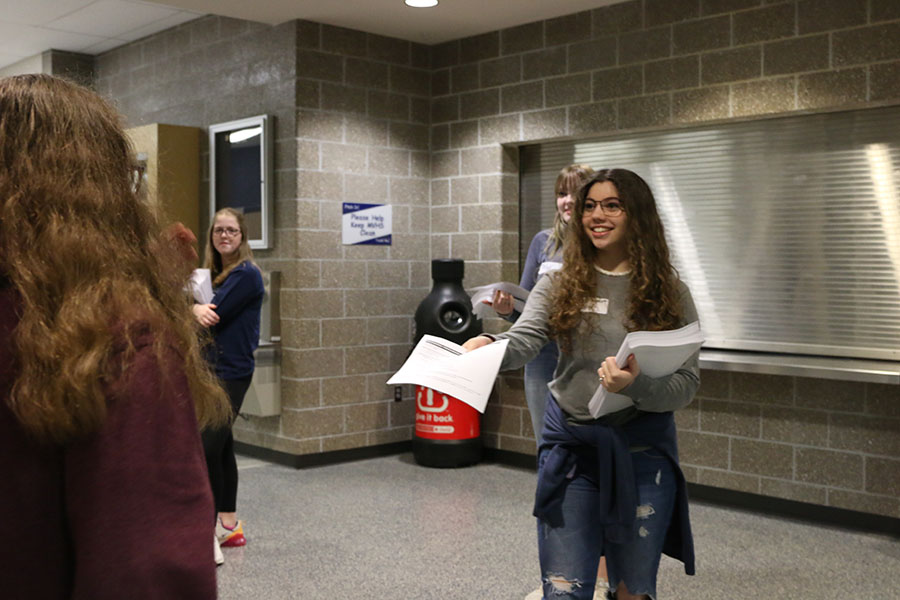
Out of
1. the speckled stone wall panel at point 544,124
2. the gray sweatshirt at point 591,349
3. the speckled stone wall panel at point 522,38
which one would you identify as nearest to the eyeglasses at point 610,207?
the gray sweatshirt at point 591,349

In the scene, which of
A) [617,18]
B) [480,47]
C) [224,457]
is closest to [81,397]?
[224,457]

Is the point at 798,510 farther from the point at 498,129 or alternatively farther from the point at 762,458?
the point at 498,129

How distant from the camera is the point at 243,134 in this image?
19.0 ft

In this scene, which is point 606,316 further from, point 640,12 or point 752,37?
point 640,12

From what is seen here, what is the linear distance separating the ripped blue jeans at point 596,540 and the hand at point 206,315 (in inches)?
73.9

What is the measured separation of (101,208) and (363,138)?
500 centimetres

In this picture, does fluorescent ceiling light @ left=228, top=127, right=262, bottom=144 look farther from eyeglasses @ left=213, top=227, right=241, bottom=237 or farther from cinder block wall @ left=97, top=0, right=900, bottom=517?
eyeglasses @ left=213, top=227, right=241, bottom=237

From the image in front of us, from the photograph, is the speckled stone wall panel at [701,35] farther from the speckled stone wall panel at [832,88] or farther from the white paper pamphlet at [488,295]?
the white paper pamphlet at [488,295]

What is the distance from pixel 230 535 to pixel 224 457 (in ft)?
1.21

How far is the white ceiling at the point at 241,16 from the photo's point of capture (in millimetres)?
5094

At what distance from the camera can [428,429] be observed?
560cm

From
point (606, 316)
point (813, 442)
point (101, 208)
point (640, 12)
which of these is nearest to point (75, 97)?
point (101, 208)

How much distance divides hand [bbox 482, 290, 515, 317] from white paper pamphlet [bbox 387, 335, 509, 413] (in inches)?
25.8

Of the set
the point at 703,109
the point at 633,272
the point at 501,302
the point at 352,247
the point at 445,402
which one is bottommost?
the point at 445,402
